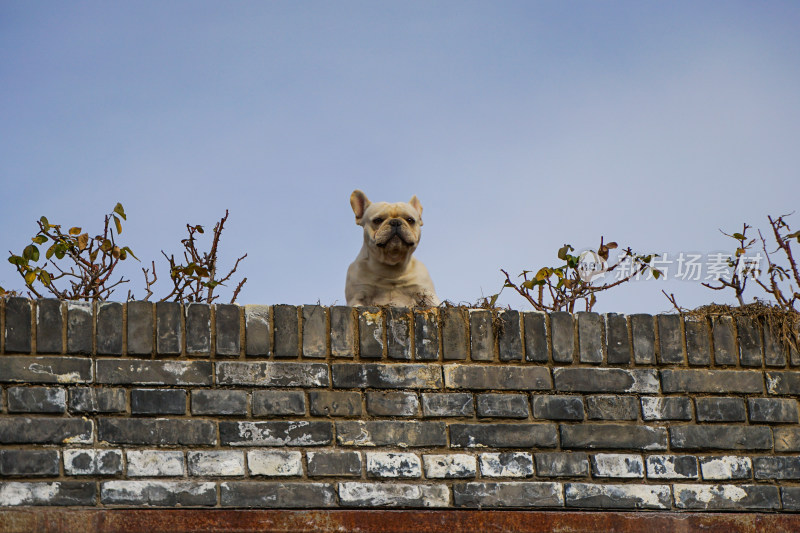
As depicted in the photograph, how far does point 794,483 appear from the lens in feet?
→ 18.3

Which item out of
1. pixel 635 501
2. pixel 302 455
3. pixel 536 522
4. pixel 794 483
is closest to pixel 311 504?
pixel 302 455

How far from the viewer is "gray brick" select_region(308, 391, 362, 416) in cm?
511

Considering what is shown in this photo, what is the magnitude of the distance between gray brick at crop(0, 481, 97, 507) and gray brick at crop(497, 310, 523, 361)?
2112 millimetres

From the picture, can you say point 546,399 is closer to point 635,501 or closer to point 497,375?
point 497,375

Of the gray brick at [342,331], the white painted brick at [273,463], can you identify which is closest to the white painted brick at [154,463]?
the white painted brick at [273,463]

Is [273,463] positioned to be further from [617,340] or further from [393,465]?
[617,340]

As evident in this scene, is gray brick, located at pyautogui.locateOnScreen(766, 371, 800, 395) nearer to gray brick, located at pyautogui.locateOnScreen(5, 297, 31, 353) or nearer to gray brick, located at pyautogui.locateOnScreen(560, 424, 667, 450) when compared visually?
gray brick, located at pyautogui.locateOnScreen(560, 424, 667, 450)

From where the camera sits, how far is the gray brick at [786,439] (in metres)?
5.62

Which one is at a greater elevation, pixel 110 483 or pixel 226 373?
pixel 226 373

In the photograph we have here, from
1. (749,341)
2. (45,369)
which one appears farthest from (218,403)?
(749,341)

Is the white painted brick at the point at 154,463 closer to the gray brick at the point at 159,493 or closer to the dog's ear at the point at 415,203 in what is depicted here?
the gray brick at the point at 159,493

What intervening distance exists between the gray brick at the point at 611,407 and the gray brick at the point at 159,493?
6.41ft

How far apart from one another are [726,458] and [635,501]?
0.58 m

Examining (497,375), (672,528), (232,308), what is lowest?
(672,528)
